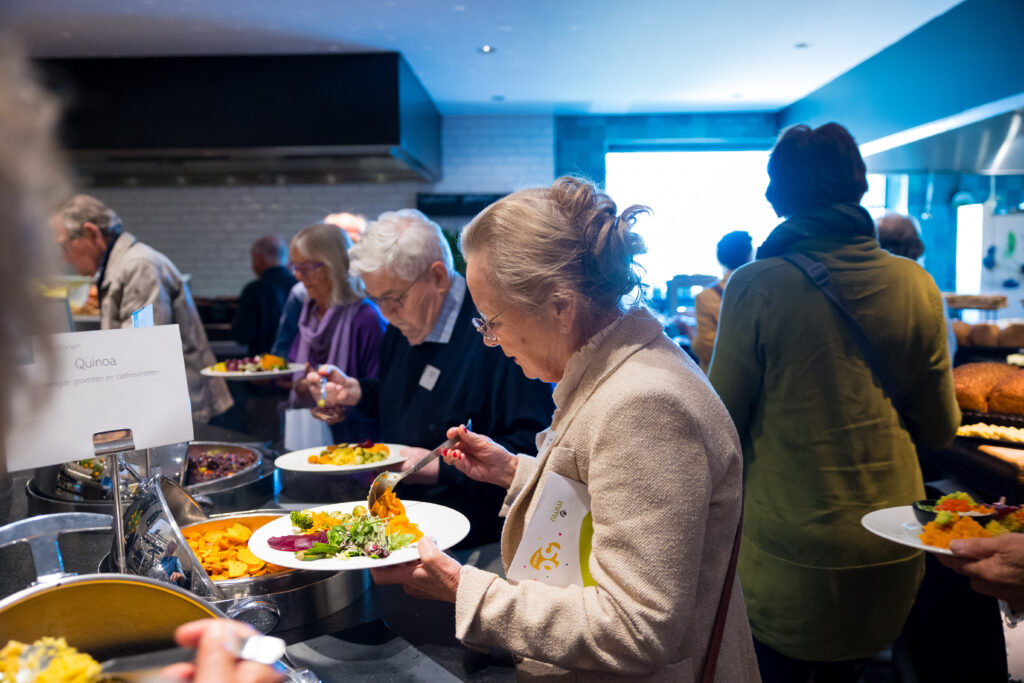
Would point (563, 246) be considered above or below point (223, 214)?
below

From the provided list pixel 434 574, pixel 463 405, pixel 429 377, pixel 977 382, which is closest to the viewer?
pixel 434 574

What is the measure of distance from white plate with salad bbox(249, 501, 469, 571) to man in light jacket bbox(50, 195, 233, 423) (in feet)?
6.86

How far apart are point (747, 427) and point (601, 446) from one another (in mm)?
971

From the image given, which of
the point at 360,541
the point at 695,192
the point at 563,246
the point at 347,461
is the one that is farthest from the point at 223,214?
the point at 563,246

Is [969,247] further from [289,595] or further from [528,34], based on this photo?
[289,595]

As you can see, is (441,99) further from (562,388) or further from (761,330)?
(562,388)

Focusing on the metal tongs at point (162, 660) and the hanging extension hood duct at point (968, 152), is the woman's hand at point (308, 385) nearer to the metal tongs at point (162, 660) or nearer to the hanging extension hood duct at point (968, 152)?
the metal tongs at point (162, 660)

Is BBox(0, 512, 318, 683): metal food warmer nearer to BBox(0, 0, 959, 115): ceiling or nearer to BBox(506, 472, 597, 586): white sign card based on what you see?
BBox(506, 472, 597, 586): white sign card

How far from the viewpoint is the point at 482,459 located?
1.51m

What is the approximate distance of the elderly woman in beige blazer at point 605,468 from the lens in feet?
3.00

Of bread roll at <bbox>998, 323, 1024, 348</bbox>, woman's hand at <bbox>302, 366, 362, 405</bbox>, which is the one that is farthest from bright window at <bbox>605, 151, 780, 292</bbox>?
woman's hand at <bbox>302, 366, 362, 405</bbox>

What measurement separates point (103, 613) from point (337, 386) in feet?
5.52

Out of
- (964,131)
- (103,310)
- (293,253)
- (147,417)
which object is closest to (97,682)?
(147,417)

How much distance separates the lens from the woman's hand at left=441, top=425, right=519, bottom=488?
150 centimetres
